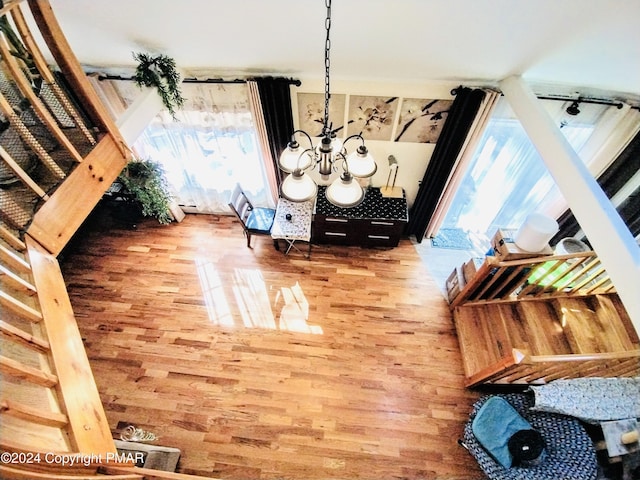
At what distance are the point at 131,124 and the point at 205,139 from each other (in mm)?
1169

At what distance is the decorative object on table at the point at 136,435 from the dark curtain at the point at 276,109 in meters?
3.30

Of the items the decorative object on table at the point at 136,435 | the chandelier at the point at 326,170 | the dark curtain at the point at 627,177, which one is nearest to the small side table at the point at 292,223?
→ the chandelier at the point at 326,170

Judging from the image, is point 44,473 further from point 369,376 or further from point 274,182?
point 274,182

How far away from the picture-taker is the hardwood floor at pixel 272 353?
296cm

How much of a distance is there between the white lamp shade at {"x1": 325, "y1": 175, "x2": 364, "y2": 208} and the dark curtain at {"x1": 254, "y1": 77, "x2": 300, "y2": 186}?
6.83 ft

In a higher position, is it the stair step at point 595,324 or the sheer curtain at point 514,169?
the sheer curtain at point 514,169

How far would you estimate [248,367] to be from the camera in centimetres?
342

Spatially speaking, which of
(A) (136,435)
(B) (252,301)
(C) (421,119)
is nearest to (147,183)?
(B) (252,301)

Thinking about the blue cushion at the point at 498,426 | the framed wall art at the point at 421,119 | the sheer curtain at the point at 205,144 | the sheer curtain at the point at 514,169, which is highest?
the sheer curtain at the point at 205,144

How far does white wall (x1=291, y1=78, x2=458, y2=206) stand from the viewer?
3.28 meters

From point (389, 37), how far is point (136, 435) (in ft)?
13.8

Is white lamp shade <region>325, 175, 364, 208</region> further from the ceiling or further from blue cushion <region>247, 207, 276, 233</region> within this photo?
blue cushion <region>247, 207, 276, 233</region>

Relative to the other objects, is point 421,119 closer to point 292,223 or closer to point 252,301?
point 292,223

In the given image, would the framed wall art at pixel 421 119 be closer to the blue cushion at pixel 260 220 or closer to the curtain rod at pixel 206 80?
the curtain rod at pixel 206 80
